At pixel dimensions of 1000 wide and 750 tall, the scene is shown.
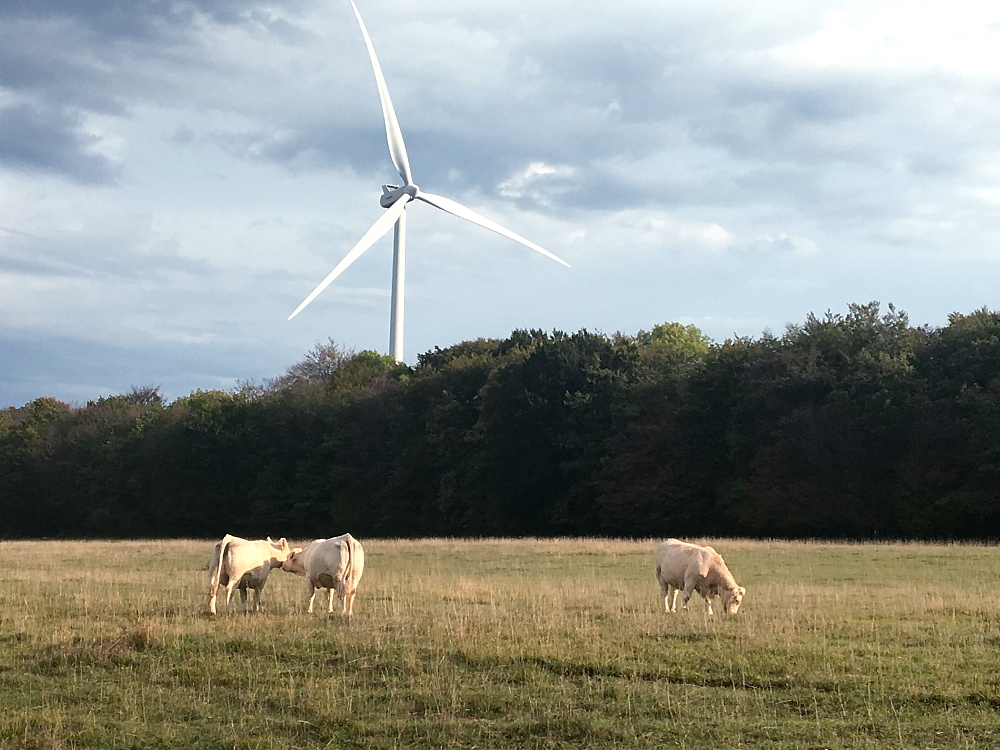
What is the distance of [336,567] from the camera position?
1561 cm

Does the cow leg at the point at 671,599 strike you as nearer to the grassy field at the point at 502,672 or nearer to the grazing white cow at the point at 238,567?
the grassy field at the point at 502,672

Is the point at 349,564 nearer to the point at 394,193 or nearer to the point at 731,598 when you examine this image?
the point at 731,598

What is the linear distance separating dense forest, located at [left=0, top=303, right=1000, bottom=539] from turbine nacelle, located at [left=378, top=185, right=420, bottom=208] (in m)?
14.3

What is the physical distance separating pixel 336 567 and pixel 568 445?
4866 cm

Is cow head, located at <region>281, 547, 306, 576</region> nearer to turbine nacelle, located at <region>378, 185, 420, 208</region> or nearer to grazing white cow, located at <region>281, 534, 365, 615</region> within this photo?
grazing white cow, located at <region>281, 534, 365, 615</region>

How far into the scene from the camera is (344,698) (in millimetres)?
9945

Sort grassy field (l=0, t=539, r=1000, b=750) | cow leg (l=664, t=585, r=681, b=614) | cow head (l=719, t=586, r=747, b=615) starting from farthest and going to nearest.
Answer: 1. cow leg (l=664, t=585, r=681, b=614)
2. cow head (l=719, t=586, r=747, b=615)
3. grassy field (l=0, t=539, r=1000, b=750)

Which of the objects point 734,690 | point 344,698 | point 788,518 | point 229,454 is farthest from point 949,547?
point 229,454

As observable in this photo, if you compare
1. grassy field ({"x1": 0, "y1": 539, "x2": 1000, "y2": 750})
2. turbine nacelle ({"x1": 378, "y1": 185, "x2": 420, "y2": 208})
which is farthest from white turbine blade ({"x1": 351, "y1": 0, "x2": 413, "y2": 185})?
grassy field ({"x1": 0, "y1": 539, "x2": 1000, "y2": 750})

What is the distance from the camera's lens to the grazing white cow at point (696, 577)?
53.3 ft

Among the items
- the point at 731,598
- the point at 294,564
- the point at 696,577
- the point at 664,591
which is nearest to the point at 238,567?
the point at 294,564

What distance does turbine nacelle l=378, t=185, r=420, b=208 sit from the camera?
5753 centimetres

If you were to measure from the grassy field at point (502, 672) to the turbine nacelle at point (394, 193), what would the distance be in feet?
133

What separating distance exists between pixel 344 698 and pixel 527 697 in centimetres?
177
